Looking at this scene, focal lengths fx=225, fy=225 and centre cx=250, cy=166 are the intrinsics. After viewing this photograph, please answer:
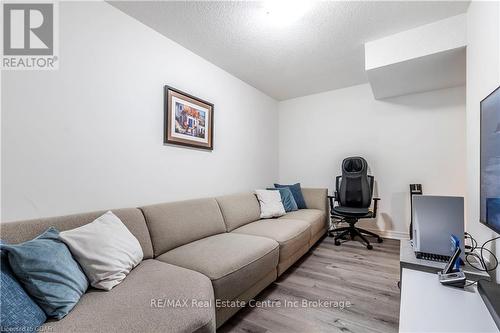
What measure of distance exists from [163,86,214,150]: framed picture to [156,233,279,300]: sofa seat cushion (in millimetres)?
1108

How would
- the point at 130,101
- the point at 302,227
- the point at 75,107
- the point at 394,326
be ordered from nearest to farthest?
the point at 394,326 → the point at 75,107 → the point at 130,101 → the point at 302,227

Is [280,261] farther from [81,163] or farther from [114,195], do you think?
[81,163]

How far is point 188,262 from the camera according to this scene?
59.8 inches

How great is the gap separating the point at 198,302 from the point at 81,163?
1332 millimetres

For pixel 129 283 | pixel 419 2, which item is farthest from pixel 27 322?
pixel 419 2

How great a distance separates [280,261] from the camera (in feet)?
6.81

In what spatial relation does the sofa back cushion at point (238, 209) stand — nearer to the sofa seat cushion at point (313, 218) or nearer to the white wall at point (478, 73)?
the sofa seat cushion at point (313, 218)

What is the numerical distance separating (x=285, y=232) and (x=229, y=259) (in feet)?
2.82

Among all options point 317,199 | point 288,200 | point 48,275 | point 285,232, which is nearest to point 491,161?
point 285,232

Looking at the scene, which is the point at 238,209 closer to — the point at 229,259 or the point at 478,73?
the point at 229,259

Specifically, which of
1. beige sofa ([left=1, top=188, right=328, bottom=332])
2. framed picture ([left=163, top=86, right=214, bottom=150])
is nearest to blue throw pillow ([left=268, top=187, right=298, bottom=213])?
beige sofa ([left=1, top=188, right=328, bottom=332])

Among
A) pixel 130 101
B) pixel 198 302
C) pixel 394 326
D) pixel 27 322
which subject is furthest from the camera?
pixel 130 101

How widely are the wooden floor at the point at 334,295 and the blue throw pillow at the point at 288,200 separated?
2.25 ft

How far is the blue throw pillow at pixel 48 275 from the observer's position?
3.04 feet
